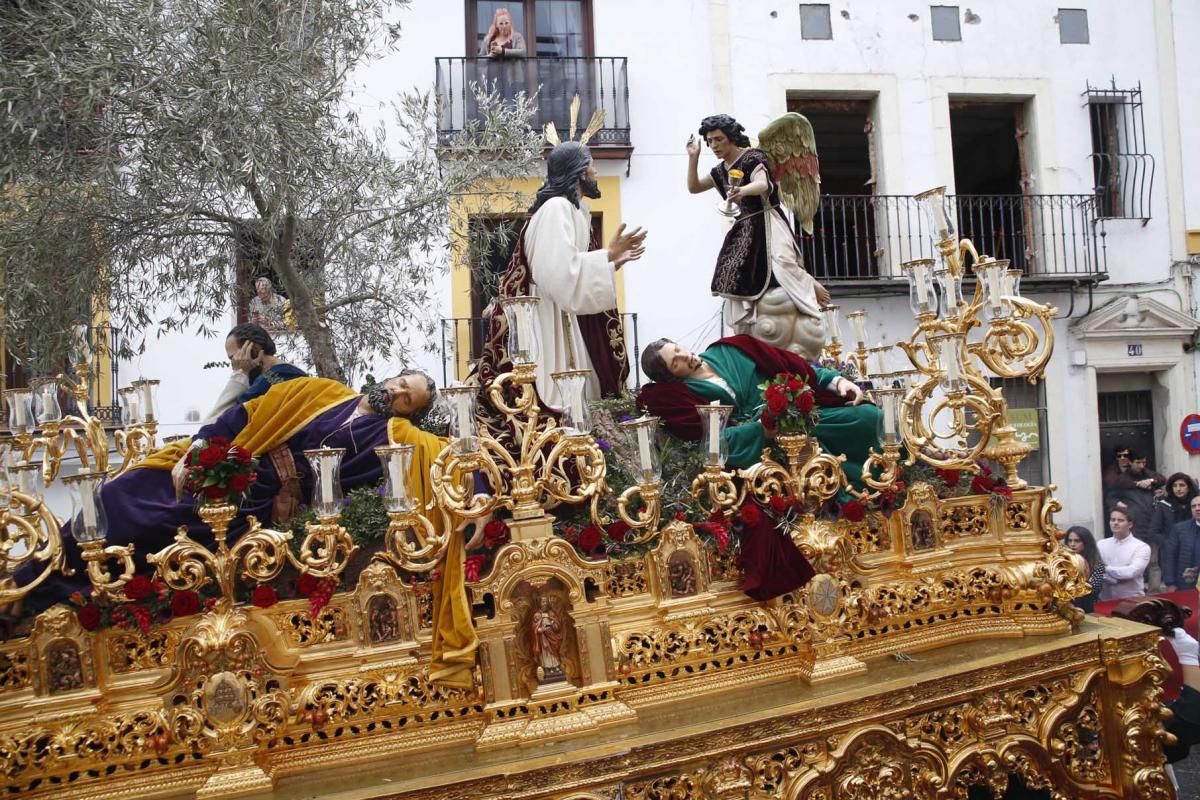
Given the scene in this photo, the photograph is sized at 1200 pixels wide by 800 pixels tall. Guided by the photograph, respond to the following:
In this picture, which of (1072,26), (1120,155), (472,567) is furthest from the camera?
(1072,26)

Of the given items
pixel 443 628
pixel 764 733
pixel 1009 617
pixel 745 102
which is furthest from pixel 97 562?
pixel 745 102

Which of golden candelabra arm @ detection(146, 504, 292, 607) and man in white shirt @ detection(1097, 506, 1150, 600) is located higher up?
golden candelabra arm @ detection(146, 504, 292, 607)

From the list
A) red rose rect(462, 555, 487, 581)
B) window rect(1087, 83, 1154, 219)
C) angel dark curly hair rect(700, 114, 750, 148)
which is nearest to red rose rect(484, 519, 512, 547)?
red rose rect(462, 555, 487, 581)

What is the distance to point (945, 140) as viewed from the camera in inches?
395

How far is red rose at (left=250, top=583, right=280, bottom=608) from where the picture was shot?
2660 mm

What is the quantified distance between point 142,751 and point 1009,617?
9.69 ft

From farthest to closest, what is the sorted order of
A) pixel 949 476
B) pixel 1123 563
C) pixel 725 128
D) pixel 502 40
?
1. pixel 502 40
2. pixel 1123 563
3. pixel 725 128
4. pixel 949 476

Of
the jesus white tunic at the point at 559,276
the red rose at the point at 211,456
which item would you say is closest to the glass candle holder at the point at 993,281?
the jesus white tunic at the point at 559,276

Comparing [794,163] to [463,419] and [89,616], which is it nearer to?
[463,419]

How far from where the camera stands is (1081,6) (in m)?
10.4

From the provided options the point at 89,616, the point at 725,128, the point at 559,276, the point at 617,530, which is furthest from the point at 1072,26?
the point at 89,616

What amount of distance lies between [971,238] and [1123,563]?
4.91 meters

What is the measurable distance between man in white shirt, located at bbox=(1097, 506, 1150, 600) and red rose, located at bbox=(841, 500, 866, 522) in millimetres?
3875

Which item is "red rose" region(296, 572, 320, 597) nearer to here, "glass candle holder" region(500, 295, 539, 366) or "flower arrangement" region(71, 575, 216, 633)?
"flower arrangement" region(71, 575, 216, 633)
